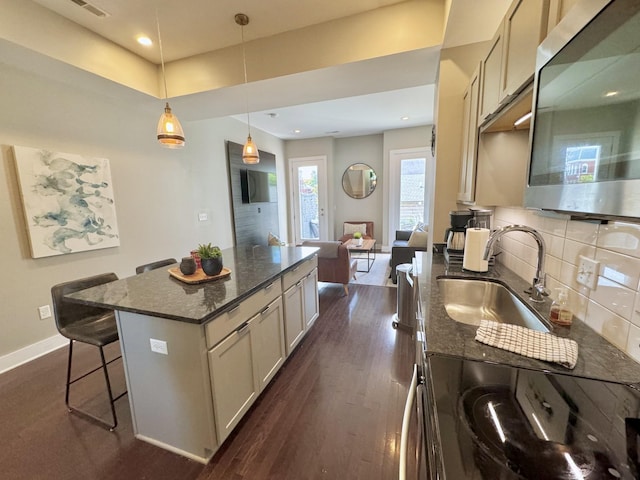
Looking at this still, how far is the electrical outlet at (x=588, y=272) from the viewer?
3.09 feet

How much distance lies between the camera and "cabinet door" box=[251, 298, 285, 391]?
1.80 meters

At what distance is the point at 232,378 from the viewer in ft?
5.11

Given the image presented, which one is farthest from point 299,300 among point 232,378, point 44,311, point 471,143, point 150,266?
point 44,311

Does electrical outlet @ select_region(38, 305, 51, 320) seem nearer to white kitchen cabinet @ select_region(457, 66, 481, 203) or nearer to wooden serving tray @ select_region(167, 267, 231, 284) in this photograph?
wooden serving tray @ select_region(167, 267, 231, 284)

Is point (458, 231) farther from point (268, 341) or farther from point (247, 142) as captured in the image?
point (247, 142)

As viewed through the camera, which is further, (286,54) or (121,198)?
(121,198)

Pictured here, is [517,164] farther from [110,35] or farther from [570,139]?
[110,35]

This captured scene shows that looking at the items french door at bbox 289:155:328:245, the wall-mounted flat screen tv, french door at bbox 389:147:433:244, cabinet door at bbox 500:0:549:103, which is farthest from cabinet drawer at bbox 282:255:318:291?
french door at bbox 289:155:328:245

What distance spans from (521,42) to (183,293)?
6.72 ft

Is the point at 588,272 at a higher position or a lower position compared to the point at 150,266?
higher

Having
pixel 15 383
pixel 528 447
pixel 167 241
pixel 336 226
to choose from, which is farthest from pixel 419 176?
pixel 15 383

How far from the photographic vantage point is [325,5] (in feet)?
7.33

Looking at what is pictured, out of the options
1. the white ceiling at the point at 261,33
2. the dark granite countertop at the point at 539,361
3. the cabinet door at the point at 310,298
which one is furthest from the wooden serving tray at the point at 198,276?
the white ceiling at the point at 261,33

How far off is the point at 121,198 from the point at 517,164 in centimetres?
380
